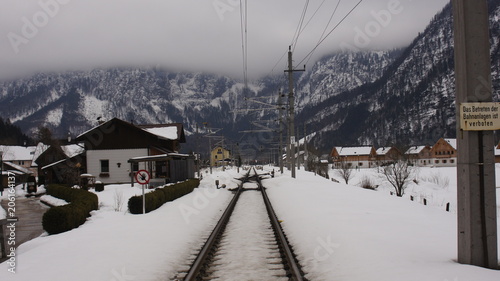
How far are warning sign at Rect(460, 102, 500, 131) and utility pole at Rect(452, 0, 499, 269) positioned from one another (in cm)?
7

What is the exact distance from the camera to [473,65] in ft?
20.0

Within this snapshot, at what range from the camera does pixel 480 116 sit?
6.07 metres

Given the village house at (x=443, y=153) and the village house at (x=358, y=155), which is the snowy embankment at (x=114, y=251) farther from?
the village house at (x=358, y=155)

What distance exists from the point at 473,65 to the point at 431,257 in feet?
11.2

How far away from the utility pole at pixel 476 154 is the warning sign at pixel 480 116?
7 centimetres

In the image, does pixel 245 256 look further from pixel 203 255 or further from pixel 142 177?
pixel 142 177

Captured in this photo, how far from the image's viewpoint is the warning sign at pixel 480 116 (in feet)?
19.9

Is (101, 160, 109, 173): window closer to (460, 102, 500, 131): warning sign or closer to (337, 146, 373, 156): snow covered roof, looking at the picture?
(460, 102, 500, 131): warning sign

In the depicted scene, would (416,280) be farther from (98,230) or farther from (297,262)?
(98,230)

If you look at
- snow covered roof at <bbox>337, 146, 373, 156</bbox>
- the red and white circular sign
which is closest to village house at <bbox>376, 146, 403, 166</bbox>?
snow covered roof at <bbox>337, 146, 373, 156</bbox>

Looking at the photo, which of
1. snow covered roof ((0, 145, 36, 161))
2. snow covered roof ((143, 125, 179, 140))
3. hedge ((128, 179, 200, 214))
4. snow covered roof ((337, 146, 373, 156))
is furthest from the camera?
snow covered roof ((337, 146, 373, 156))

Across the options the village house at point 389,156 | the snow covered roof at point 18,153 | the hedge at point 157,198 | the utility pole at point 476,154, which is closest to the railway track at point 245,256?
the utility pole at point 476,154

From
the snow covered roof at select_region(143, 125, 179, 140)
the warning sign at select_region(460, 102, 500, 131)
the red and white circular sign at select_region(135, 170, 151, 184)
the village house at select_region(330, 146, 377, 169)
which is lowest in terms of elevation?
the village house at select_region(330, 146, 377, 169)

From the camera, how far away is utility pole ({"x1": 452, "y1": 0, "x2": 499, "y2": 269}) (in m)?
6.03
